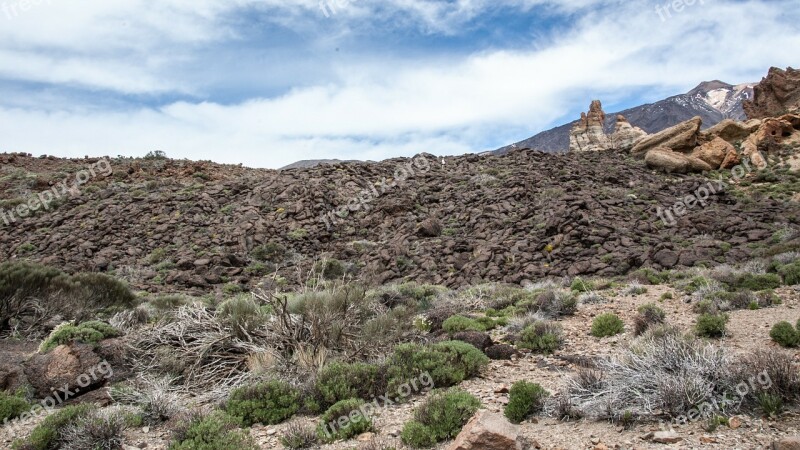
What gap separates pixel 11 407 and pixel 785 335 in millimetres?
9463

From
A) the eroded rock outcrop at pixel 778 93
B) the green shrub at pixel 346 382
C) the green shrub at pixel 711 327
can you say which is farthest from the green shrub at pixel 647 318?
the eroded rock outcrop at pixel 778 93

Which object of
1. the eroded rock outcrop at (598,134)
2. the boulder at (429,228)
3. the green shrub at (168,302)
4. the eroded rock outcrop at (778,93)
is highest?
the eroded rock outcrop at (778,93)

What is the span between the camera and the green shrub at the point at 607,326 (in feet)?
28.3

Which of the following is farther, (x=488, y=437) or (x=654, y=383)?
(x=654, y=383)

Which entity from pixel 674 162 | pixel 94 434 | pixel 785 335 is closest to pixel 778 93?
pixel 674 162

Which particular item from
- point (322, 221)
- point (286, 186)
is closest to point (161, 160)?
point (286, 186)

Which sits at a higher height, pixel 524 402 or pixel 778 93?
pixel 778 93

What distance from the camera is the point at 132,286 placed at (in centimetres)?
1725

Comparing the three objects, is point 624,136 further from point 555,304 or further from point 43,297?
point 43,297

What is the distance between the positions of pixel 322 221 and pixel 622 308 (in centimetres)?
1460

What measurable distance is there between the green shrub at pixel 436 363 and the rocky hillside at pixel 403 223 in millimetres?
8276

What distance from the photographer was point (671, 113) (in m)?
103

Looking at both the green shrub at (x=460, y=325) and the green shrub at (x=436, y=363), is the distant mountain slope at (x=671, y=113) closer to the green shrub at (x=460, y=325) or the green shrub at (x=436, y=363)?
the green shrub at (x=460, y=325)

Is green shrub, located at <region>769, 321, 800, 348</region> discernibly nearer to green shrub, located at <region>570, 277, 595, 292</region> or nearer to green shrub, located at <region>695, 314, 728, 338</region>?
green shrub, located at <region>695, 314, 728, 338</region>
